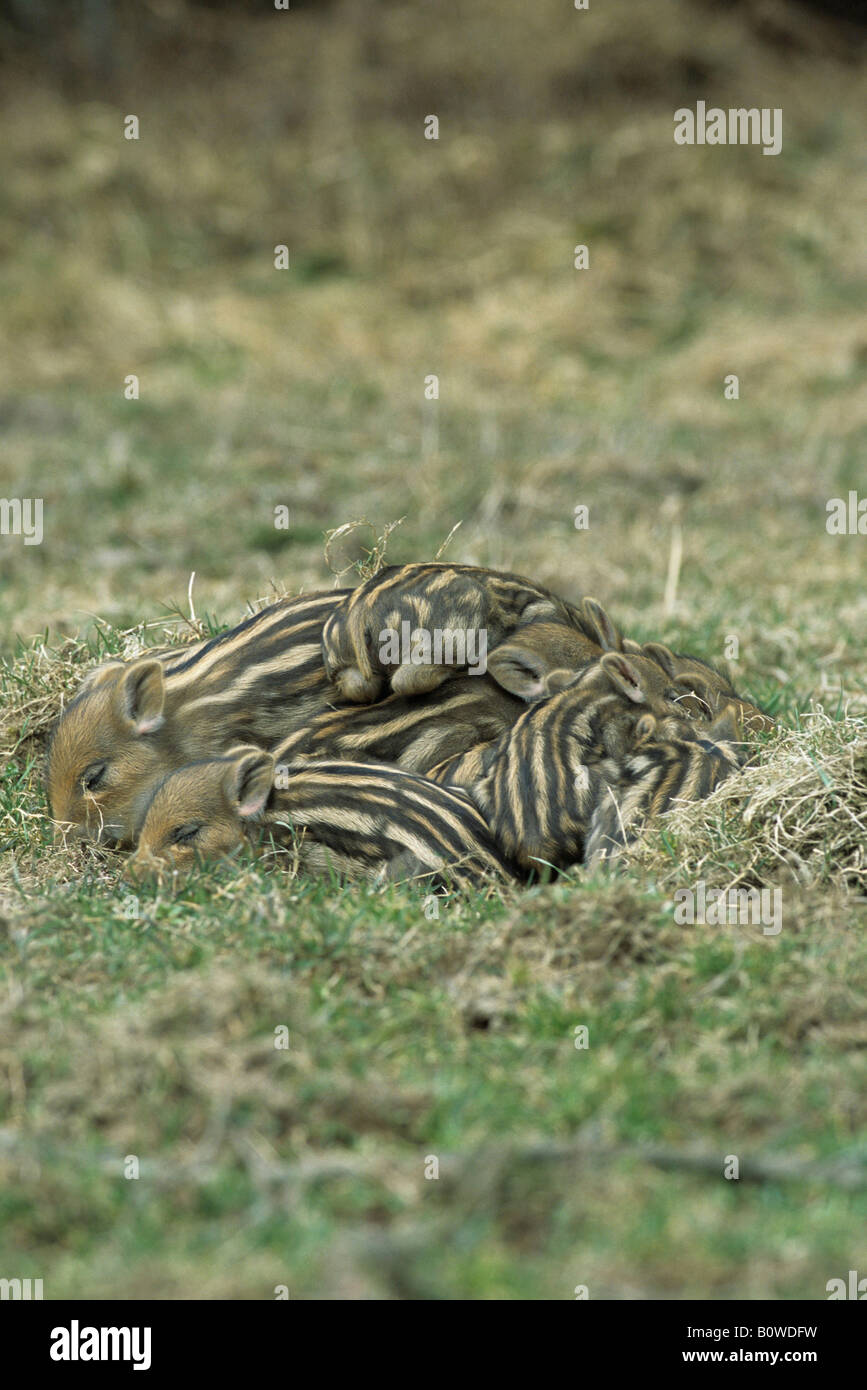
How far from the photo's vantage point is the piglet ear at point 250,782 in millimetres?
4441

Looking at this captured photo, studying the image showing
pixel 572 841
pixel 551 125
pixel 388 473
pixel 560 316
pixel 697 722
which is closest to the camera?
pixel 572 841

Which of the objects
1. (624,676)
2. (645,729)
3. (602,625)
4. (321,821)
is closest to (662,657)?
(602,625)

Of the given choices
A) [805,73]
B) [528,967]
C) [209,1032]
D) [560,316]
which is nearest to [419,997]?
[528,967]

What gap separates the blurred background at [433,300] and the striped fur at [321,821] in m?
2.65

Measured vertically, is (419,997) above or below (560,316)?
below

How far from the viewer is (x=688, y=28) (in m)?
16.4

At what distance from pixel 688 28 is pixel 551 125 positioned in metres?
1.77

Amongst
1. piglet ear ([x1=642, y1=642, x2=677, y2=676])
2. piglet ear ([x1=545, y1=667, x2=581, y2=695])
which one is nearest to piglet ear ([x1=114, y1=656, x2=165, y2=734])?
piglet ear ([x1=545, y1=667, x2=581, y2=695])

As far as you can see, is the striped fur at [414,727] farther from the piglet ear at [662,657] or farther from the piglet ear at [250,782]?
the piglet ear at [662,657]

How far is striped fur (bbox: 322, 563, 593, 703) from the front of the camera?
4.85 metres

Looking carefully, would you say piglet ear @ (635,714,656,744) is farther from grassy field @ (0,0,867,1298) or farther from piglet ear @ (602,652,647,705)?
grassy field @ (0,0,867,1298)

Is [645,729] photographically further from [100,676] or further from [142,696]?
[100,676]

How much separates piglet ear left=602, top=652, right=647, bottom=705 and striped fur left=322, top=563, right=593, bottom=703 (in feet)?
1.35

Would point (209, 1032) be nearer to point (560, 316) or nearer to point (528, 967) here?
point (528, 967)
